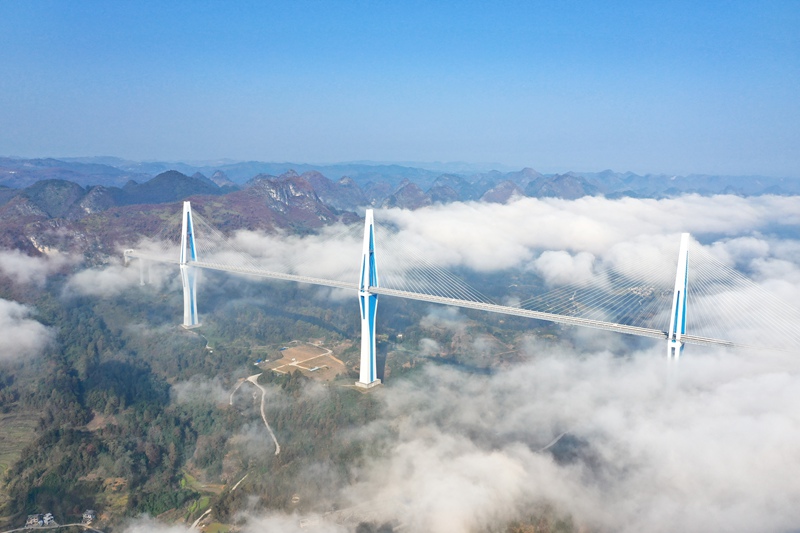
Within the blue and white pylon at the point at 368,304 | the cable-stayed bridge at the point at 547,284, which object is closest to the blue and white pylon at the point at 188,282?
the cable-stayed bridge at the point at 547,284

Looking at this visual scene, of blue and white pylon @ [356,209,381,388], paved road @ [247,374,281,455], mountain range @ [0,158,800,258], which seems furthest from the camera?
mountain range @ [0,158,800,258]

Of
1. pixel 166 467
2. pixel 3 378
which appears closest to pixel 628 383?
pixel 166 467

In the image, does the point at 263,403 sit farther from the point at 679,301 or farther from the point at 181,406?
the point at 679,301

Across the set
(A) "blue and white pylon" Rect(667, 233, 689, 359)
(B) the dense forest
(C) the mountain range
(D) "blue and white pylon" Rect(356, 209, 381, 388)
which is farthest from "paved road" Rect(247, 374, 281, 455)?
(C) the mountain range

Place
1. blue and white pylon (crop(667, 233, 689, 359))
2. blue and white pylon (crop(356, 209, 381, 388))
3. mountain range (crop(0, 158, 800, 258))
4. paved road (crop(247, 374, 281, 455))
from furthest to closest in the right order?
mountain range (crop(0, 158, 800, 258)) → blue and white pylon (crop(356, 209, 381, 388)) → paved road (crop(247, 374, 281, 455)) → blue and white pylon (crop(667, 233, 689, 359))

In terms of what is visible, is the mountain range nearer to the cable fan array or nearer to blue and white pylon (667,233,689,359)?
the cable fan array

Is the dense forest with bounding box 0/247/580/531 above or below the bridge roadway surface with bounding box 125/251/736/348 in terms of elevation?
below

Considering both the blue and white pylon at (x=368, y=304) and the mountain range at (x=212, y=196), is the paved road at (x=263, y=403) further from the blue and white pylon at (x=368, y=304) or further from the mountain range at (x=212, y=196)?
→ the mountain range at (x=212, y=196)
